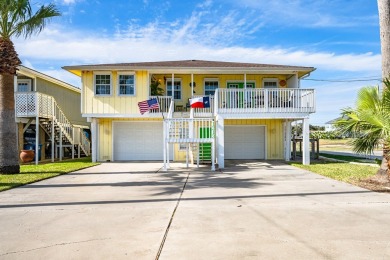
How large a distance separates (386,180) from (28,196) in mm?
9336

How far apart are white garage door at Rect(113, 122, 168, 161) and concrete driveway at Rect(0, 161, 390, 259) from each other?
356 inches

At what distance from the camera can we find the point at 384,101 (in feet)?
27.9

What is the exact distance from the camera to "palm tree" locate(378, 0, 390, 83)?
370 inches

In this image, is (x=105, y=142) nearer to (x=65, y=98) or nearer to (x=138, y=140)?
(x=138, y=140)

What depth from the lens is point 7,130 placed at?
463 inches

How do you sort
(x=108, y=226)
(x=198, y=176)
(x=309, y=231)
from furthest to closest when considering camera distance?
(x=198, y=176) < (x=108, y=226) < (x=309, y=231)

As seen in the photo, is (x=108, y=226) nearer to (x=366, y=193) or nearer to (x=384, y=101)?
(x=366, y=193)

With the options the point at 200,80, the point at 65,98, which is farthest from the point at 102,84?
the point at 65,98

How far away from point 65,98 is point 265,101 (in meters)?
15.6

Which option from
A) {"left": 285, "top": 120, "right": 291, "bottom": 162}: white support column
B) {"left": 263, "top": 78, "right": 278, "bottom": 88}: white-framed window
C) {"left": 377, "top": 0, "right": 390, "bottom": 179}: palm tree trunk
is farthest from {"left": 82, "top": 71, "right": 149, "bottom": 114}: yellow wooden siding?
{"left": 377, "top": 0, "right": 390, "bottom": 179}: palm tree trunk

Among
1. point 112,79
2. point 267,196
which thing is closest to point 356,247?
point 267,196

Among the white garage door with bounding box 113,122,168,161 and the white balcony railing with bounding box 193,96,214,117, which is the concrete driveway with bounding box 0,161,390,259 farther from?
the white garage door with bounding box 113,122,168,161

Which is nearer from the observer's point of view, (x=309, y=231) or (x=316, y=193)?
(x=309, y=231)

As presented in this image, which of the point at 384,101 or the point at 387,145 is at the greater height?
the point at 384,101
